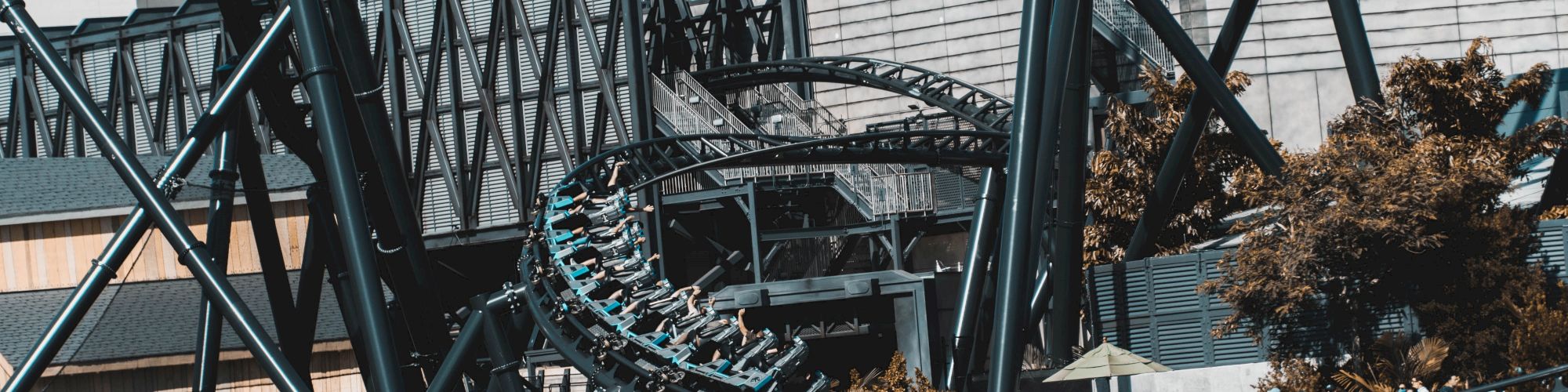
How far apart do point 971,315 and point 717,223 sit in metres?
13.8

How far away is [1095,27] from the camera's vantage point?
35625 mm

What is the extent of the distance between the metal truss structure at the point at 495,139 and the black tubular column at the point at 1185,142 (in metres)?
0.04

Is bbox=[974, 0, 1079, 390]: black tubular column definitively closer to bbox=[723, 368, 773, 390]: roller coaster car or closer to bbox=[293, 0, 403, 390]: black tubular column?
bbox=[723, 368, 773, 390]: roller coaster car

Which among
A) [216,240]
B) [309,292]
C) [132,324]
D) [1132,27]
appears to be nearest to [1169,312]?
[309,292]

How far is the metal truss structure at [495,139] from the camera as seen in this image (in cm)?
1096

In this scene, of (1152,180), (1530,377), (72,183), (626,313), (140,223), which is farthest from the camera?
(1152,180)

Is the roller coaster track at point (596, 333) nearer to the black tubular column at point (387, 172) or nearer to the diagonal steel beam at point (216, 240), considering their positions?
the diagonal steel beam at point (216, 240)

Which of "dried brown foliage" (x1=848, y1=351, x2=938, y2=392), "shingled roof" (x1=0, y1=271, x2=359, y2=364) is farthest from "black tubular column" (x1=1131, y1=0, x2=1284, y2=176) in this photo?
"shingled roof" (x1=0, y1=271, x2=359, y2=364)

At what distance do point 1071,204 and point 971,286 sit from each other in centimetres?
277

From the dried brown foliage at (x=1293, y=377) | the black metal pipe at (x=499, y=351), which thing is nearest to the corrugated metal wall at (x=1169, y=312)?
the dried brown foliage at (x=1293, y=377)

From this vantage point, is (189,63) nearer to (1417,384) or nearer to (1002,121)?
(1002,121)

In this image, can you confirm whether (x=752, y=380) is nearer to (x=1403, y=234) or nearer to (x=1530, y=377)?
(x=1530, y=377)

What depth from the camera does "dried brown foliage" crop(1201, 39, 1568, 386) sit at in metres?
19.4

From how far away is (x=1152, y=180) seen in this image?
1087 inches
